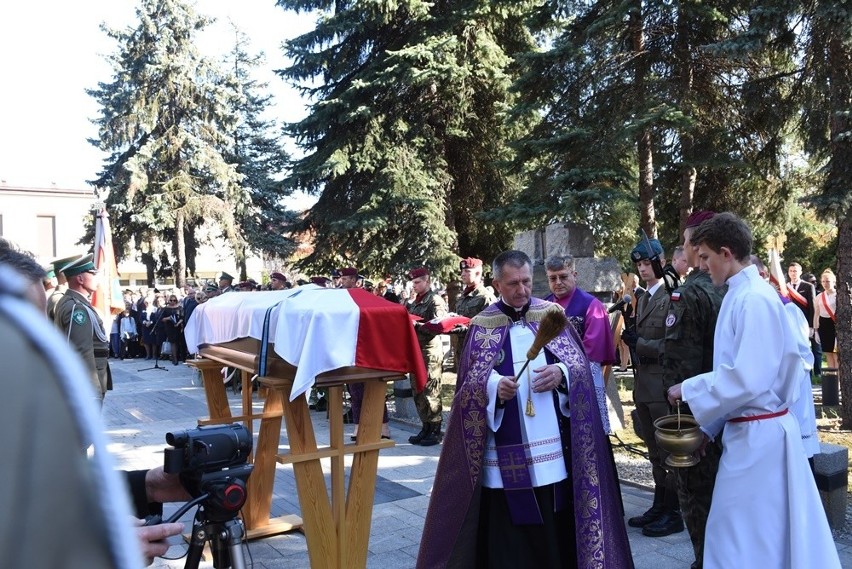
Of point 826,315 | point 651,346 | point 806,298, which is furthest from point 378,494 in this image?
point 806,298

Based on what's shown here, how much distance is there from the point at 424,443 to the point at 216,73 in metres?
26.5

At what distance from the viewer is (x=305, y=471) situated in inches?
168

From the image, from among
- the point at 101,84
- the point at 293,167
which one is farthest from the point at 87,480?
the point at 101,84

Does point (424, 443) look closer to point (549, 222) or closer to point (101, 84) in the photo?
point (549, 222)

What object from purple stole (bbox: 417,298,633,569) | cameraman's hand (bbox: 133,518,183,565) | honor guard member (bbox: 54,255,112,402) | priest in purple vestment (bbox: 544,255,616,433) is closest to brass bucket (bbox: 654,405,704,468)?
purple stole (bbox: 417,298,633,569)

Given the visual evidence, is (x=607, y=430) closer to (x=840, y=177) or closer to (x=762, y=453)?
(x=762, y=453)

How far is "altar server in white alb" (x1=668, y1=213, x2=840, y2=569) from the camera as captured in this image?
3.32m

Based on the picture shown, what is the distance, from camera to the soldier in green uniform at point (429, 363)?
8492 millimetres

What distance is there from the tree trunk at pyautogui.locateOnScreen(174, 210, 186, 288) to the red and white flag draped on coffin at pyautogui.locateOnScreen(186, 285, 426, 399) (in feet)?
87.3

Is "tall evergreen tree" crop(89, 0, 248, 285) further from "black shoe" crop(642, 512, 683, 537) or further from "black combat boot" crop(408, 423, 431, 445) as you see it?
"black shoe" crop(642, 512, 683, 537)

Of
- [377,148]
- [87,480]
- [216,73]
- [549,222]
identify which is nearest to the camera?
[87,480]

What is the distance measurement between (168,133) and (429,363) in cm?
2471

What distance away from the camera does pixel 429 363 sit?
28.6 feet

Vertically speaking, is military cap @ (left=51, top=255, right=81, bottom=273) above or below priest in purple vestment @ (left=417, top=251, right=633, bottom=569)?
above
